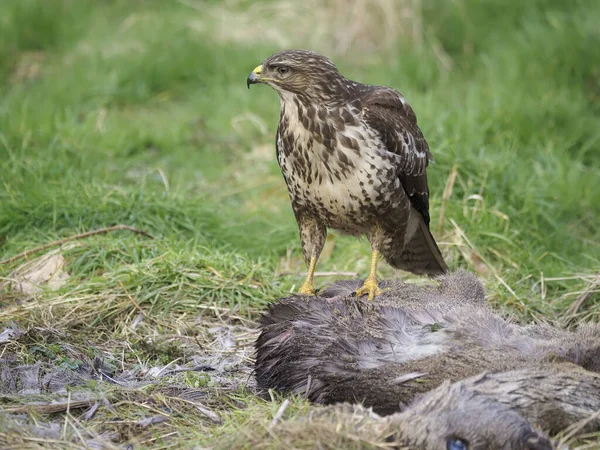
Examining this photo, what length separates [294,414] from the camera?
3.35 m

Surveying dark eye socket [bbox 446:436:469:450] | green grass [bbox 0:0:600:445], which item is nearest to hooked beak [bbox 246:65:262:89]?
green grass [bbox 0:0:600:445]

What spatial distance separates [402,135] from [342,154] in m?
0.44

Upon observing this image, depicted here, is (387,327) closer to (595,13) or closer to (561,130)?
(561,130)

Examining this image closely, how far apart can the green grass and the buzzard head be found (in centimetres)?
118

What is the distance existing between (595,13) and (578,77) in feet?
2.85

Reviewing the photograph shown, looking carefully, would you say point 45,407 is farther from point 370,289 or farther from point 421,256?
point 421,256

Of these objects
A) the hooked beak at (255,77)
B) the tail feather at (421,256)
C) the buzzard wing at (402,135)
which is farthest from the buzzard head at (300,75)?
the tail feather at (421,256)

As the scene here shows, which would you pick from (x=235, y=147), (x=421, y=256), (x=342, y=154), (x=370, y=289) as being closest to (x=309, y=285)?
(x=370, y=289)

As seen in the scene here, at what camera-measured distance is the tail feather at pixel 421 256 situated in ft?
17.0

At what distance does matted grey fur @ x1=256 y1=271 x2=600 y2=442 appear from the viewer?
319cm

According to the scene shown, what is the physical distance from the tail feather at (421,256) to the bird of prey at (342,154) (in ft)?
0.97

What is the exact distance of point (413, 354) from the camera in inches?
138

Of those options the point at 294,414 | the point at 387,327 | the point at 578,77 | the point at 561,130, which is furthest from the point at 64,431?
the point at 578,77

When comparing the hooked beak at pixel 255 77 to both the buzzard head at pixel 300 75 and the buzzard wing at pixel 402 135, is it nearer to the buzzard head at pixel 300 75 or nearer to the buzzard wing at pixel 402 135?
the buzzard head at pixel 300 75
